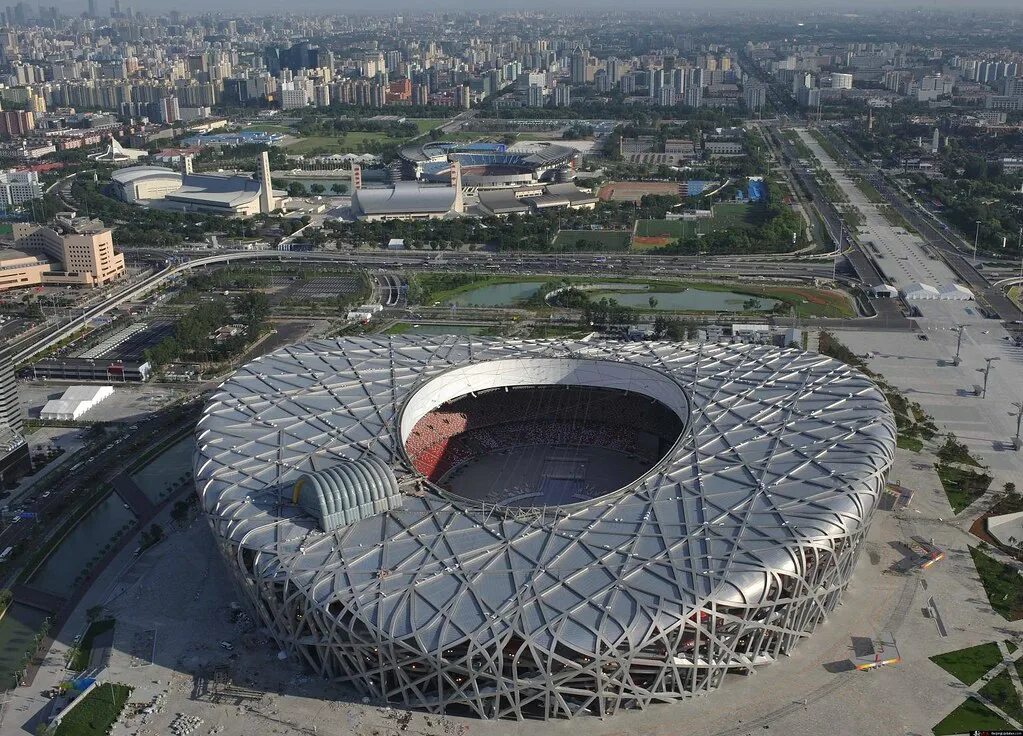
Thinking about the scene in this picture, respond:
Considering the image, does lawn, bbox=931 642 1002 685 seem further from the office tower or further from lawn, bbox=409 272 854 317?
the office tower

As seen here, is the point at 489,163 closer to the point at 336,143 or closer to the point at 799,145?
the point at 336,143

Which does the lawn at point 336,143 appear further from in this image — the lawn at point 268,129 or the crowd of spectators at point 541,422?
the crowd of spectators at point 541,422

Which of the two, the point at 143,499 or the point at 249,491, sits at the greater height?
the point at 249,491

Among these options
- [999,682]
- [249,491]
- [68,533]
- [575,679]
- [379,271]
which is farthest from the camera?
[379,271]

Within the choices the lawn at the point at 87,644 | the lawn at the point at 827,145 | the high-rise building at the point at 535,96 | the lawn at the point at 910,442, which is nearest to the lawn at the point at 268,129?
the high-rise building at the point at 535,96

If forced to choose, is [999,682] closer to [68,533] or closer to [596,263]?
[68,533]

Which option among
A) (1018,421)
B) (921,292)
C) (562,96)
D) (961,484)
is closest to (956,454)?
(961,484)

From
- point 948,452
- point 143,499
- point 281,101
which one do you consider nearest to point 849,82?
point 281,101

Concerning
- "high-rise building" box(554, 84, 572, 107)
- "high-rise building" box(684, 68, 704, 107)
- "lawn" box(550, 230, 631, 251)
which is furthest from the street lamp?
"high-rise building" box(554, 84, 572, 107)
